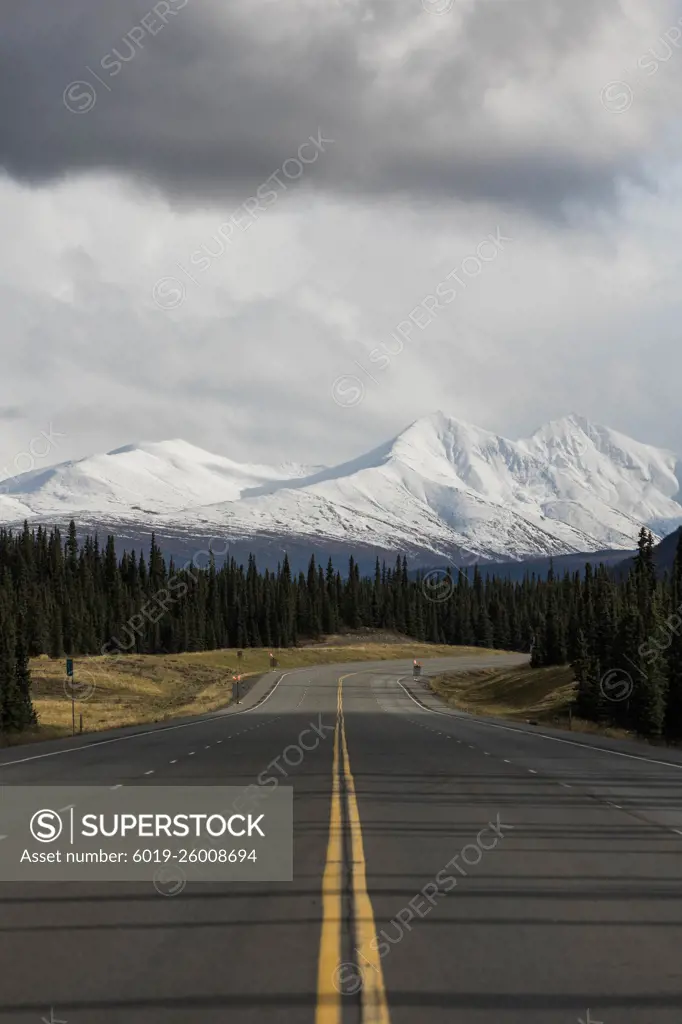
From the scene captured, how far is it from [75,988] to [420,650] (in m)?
179

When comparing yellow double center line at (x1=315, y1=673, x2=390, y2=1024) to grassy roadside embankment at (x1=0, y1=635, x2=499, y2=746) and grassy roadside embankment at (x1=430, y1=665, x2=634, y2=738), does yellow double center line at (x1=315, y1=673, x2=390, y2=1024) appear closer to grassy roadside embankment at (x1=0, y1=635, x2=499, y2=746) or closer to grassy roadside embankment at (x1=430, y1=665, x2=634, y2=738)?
grassy roadside embankment at (x1=0, y1=635, x2=499, y2=746)

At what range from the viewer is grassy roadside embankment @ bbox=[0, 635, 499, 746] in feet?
208

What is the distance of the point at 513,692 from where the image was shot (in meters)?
101

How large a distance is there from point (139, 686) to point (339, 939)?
3628 inches

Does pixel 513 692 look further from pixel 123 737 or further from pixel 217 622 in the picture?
pixel 217 622

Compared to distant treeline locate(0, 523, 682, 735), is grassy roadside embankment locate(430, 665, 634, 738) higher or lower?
lower

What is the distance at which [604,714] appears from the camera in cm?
6831

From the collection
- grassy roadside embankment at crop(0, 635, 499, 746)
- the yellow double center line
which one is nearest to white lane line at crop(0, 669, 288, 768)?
grassy roadside embankment at crop(0, 635, 499, 746)

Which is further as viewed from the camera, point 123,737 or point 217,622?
point 217,622

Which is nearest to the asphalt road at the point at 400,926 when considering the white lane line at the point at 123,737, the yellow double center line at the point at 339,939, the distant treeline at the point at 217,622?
the yellow double center line at the point at 339,939

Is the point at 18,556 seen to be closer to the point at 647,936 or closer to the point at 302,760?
the point at 302,760

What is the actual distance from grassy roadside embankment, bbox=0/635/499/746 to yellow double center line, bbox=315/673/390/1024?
2506cm

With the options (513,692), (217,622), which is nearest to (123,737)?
(513,692)

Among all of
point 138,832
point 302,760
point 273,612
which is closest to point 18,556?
point 273,612
